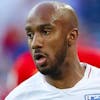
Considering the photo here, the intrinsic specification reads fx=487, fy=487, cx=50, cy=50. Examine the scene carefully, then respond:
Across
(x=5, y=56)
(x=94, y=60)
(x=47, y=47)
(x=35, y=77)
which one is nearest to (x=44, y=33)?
(x=47, y=47)

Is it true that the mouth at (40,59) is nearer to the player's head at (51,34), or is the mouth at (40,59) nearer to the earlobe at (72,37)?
the player's head at (51,34)

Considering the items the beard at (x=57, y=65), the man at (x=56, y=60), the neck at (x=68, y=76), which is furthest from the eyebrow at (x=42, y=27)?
the neck at (x=68, y=76)

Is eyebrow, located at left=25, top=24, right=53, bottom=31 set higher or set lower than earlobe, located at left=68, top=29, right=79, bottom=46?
higher

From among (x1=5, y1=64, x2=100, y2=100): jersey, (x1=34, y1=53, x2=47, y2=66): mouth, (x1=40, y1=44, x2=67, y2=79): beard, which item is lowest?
(x1=5, y1=64, x2=100, y2=100): jersey

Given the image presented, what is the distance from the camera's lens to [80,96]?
2.41m

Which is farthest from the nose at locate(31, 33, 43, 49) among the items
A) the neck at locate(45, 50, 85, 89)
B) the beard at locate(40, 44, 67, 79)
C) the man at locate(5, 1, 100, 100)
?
the neck at locate(45, 50, 85, 89)

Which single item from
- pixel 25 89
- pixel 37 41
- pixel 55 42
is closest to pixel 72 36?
pixel 55 42

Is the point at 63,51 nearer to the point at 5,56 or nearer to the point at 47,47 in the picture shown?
the point at 47,47

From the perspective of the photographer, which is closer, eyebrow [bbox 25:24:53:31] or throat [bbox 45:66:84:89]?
eyebrow [bbox 25:24:53:31]

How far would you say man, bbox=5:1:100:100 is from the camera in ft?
7.59

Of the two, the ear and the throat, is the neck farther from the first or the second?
the ear

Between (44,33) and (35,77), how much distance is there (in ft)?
1.00

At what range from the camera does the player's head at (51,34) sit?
7.52 ft

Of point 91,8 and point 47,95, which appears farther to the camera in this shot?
point 91,8
